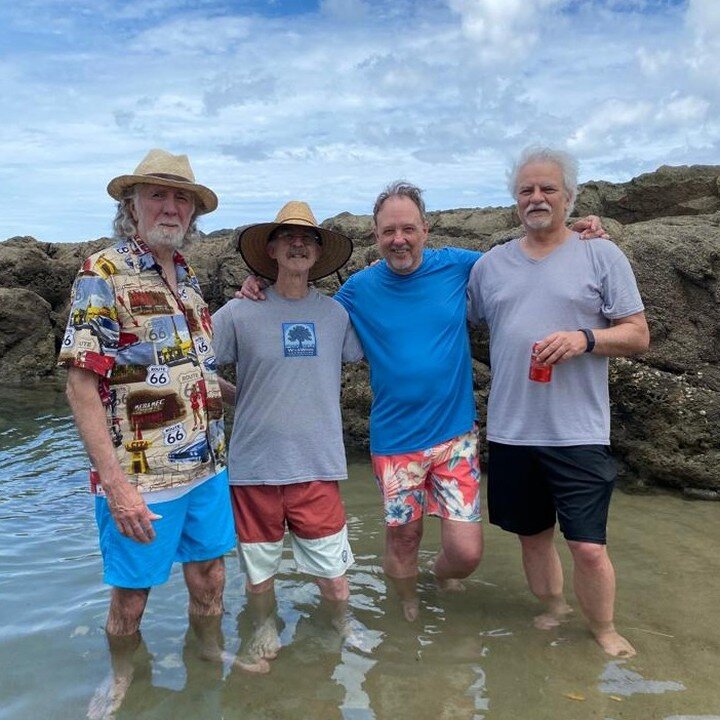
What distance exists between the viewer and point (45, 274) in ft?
66.6

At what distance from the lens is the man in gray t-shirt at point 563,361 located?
4246 mm

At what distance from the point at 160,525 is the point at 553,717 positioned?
226cm

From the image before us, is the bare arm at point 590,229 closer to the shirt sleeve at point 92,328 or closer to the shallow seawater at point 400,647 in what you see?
the shallow seawater at point 400,647

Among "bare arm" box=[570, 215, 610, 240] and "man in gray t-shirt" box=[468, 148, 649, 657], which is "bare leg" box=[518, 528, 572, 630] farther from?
"bare arm" box=[570, 215, 610, 240]

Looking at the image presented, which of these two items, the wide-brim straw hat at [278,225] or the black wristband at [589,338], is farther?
the wide-brim straw hat at [278,225]

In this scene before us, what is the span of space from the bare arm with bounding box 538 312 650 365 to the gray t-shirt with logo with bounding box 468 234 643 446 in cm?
8

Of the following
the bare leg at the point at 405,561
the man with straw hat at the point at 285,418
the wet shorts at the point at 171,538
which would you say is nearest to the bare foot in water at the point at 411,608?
the bare leg at the point at 405,561

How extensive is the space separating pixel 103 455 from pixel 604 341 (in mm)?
2739

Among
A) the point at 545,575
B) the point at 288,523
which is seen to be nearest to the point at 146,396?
the point at 288,523

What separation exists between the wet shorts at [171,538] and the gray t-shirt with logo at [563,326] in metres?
1.75

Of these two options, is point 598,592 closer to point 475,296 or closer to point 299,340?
point 475,296

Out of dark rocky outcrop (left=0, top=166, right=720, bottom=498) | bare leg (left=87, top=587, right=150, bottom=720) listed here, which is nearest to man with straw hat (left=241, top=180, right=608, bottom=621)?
bare leg (left=87, top=587, right=150, bottom=720)

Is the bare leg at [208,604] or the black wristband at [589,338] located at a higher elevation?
the black wristband at [589,338]

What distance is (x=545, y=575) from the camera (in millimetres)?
4859
